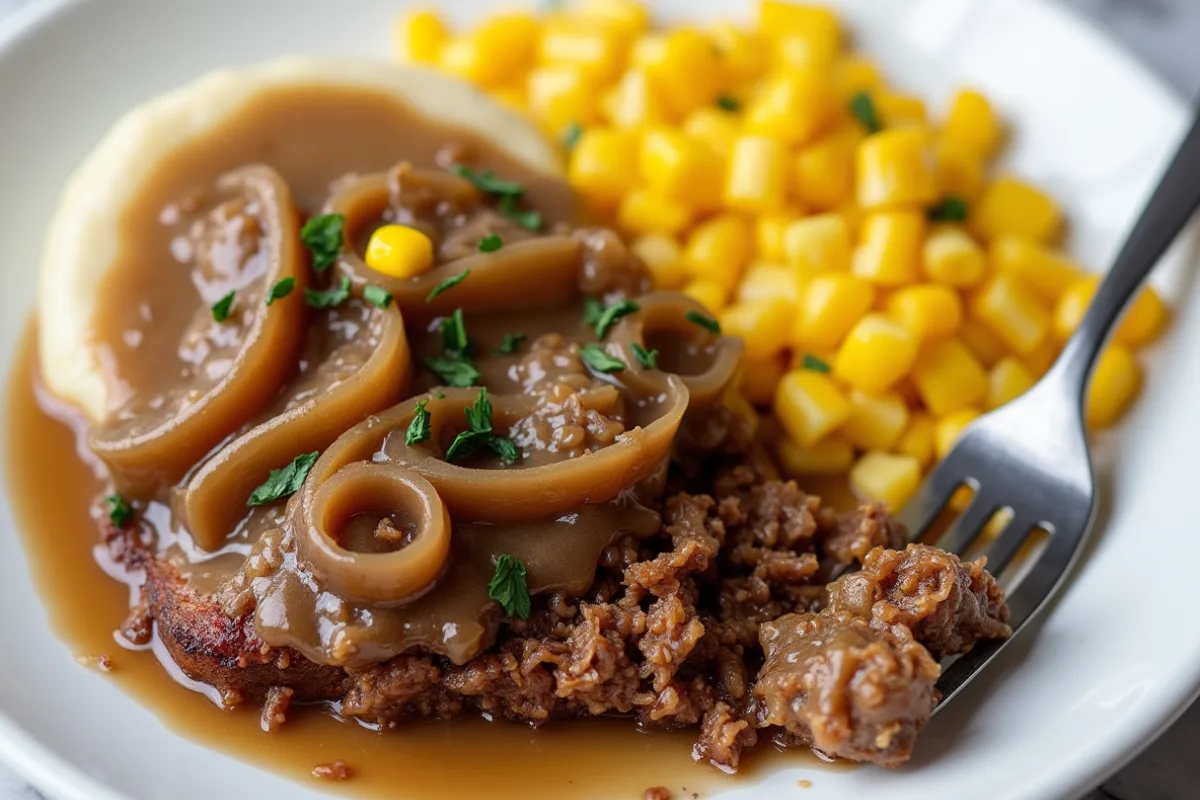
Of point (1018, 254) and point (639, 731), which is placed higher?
point (1018, 254)

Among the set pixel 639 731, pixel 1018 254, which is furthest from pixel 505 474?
pixel 1018 254

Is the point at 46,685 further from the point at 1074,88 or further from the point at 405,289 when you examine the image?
the point at 1074,88

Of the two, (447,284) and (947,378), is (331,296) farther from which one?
(947,378)

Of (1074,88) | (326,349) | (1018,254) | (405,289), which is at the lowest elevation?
(326,349)

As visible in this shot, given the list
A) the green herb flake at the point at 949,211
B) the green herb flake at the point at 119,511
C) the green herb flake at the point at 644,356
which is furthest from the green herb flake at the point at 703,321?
the green herb flake at the point at 119,511

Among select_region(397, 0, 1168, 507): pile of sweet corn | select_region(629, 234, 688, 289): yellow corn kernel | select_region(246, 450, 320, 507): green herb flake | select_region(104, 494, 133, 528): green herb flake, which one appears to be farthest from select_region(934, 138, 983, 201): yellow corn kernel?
select_region(104, 494, 133, 528): green herb flake

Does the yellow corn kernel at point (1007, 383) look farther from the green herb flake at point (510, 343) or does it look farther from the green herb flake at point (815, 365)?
the green herb flake at point (510, 343)
